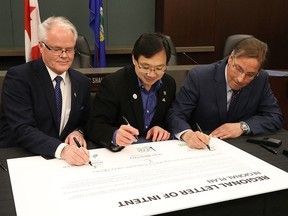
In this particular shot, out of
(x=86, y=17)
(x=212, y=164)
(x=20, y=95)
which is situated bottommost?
(x=212, y=164)

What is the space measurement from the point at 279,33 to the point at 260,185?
461 centimetres

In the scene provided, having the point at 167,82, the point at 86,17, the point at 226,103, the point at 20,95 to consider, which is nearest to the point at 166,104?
the point at 167,82

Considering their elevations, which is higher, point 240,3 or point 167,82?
point 240,3

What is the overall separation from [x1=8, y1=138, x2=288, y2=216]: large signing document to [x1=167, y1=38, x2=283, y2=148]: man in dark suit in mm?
415

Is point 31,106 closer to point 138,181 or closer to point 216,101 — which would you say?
point 138,181

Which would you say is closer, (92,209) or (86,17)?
(92,209)

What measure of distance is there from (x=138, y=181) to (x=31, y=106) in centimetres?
76

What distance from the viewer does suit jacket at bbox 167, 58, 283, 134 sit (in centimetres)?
187

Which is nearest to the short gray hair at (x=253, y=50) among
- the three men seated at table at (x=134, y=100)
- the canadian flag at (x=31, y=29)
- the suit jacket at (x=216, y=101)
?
the three men seated at table at (x=134, y=100)

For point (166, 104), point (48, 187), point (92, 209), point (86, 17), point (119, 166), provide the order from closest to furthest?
point (92, 209) → point (48, 187) → point (119, 166) → point (166, 104) → point (86, 17)

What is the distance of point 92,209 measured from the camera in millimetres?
950

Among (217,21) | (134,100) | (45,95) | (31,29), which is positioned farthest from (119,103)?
(217,21)

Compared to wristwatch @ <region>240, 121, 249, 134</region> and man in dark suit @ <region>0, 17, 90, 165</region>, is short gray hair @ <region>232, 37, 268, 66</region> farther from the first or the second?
man in dark suit @ <region>0, 17, 90, 165</region>

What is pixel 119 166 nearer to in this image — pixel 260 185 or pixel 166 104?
pixel 260 185
